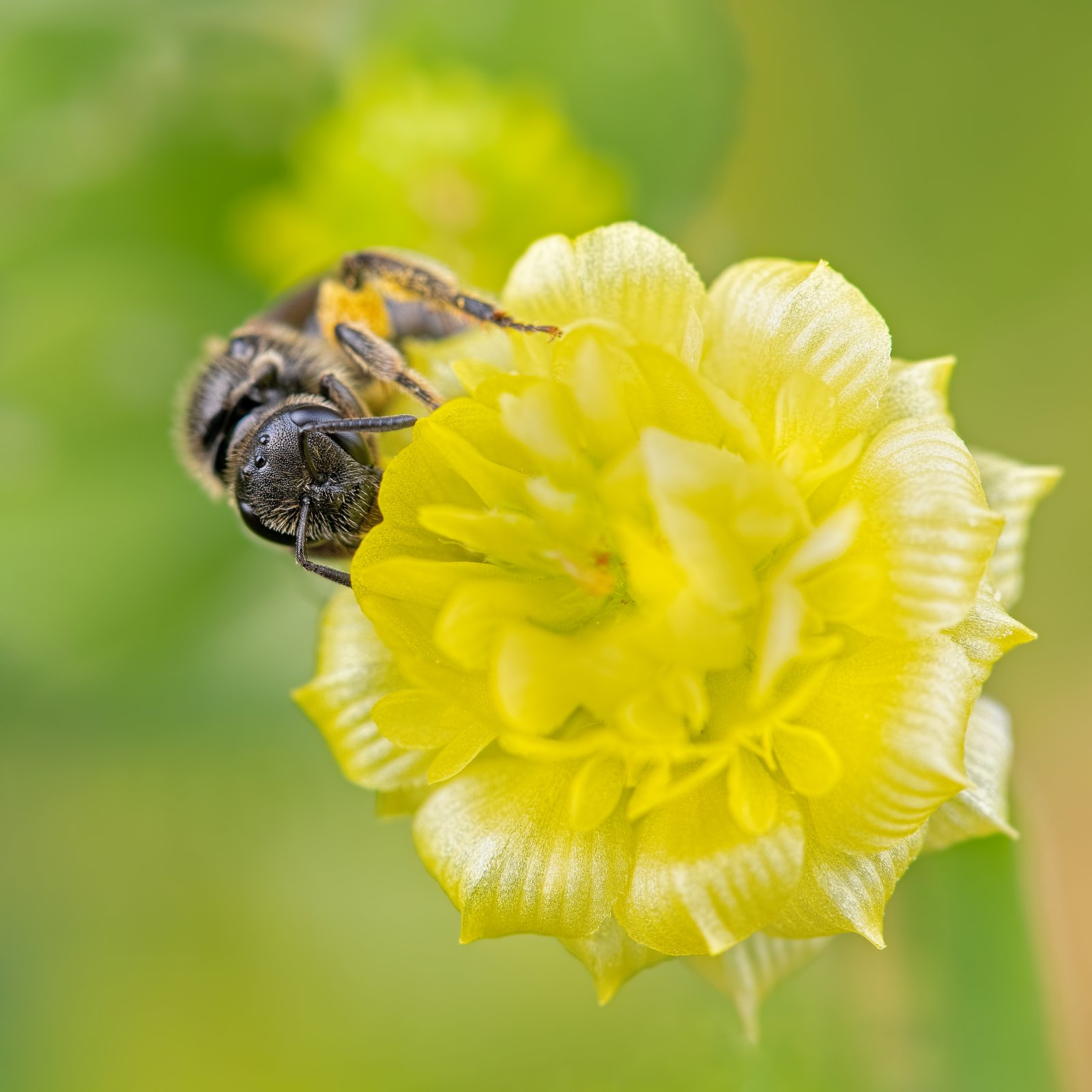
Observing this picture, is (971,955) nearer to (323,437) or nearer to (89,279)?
(323,437)

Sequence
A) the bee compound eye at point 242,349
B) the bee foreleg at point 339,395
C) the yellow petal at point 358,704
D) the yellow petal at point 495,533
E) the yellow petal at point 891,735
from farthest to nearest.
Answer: the bee compound eye at point 242,349, the bee foreleg at point 339,395, the yellow petal at point 358,704, the yellow petal at point 495,533, the yellow petal at point 891,735

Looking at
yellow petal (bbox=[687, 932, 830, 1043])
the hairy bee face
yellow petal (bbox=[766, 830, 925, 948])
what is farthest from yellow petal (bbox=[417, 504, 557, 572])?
yellow petal (bbox=[687, 932, 830, 1043])

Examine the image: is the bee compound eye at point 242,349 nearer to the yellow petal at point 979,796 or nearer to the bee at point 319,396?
Result: the bee at point 319,396

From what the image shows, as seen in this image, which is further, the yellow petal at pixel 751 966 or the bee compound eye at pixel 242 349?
the bee compound eye at pixel 242 349

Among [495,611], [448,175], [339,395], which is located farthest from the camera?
[448,175]

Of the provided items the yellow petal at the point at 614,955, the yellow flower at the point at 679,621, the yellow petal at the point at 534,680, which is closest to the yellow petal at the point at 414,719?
the yellow flower at the point at 679,621

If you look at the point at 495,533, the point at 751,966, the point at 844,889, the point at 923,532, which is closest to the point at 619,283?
the point at 495,533

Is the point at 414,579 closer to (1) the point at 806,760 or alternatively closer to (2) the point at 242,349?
(1) the point at 806,760
